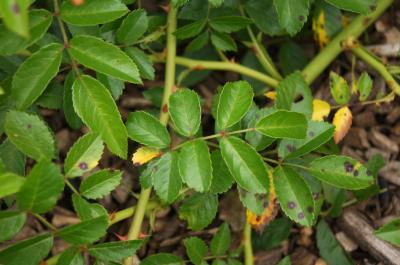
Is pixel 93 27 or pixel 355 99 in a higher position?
pixel 93 27

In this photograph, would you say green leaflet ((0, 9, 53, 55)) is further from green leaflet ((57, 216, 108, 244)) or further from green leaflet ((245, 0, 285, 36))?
green leaflet ((245, 0, 285, 36))

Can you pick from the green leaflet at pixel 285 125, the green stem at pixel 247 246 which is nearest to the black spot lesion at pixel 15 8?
the green leaflet at pixel 285 125

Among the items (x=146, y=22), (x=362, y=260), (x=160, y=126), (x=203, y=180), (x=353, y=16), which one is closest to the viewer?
(x=203, y=180)

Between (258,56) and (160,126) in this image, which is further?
(258,56)

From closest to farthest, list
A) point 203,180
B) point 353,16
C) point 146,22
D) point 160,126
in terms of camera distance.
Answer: point 203,180 → point 160,126 → point 146,22 → point 353,16

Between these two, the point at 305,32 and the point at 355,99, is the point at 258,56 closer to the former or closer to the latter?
the point at 305,32

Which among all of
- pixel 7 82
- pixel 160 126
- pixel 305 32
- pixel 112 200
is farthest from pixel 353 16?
pixel 7 82
